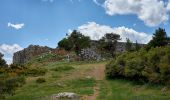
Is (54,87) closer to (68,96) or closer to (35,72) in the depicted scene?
(68,96)

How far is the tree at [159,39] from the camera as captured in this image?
72938 millimetres

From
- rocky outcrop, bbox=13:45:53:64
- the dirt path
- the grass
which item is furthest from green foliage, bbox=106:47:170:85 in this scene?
rocky outcrop, bbox=13:45:53:64

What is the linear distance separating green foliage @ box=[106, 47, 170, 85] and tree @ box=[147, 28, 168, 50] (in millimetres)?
16807

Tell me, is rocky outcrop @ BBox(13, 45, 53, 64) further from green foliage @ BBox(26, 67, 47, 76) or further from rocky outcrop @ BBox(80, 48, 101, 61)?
green foliage @ BBox(26, 67, 47, 76)

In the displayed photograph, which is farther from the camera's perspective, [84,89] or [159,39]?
[159,39]

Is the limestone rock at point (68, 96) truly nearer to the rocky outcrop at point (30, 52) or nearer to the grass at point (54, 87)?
the grass at point (54, 87)

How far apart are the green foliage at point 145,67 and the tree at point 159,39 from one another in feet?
55.1

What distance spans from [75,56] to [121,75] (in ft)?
132

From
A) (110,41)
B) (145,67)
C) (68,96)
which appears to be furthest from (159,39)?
(68,96)

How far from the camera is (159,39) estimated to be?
7344cm

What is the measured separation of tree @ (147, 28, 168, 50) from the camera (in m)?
72.9

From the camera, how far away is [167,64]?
122ft

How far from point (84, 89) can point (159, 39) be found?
1296 inches

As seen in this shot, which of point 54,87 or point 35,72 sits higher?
point 35,72
